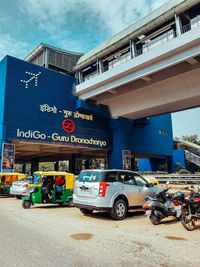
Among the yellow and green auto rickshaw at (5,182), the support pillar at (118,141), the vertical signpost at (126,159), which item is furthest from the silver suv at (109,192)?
the vertical signpost at (126,159)

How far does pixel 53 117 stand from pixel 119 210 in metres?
18.3

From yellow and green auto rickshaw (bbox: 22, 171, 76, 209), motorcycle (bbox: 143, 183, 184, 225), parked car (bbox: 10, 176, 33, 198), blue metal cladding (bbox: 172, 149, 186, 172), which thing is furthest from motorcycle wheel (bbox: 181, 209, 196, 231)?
blue metal cladding (bbox: 172, 149, 186, 172)

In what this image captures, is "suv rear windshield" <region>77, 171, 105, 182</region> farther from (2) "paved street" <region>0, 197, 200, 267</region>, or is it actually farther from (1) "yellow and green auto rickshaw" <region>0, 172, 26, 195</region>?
→ (1) "yellow and green auto rickshaw" <region>0, 172, 26, 195</region>

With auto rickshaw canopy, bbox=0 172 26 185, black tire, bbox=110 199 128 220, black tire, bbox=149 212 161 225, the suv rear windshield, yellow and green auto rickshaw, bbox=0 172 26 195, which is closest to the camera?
black tire, bbox=149 212 161 225

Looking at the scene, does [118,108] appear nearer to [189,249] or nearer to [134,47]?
[134,47]

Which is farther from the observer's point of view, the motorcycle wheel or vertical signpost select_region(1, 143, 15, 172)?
vertical signpost select_region(1, 143, 15, 172)

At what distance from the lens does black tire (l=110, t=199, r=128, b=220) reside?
8562 millimetres

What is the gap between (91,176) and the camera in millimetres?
9117

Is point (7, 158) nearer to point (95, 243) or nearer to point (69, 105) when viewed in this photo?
point (69, 105)

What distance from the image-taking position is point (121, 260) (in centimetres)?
451

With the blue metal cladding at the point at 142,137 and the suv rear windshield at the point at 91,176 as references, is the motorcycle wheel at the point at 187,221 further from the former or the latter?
the blue metal cladding at the point at 142,137

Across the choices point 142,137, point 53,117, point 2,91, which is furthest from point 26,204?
point 142,137

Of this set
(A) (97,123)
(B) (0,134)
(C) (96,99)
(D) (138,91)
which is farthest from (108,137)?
(B) (0,134)

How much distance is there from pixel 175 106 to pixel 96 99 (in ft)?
31.9
